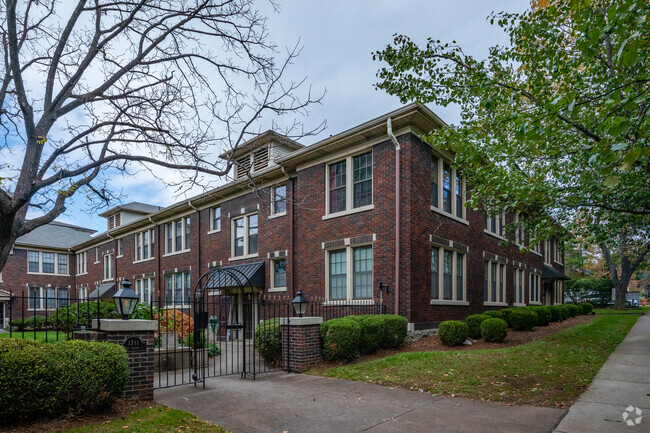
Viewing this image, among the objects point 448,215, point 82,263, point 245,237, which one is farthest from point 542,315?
point 82,263

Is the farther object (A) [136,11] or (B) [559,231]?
(B) [559,231]

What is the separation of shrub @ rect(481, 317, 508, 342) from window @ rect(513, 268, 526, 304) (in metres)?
10.2

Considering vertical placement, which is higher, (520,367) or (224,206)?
(224,206)

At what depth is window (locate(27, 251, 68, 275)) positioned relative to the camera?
36438 millimetres

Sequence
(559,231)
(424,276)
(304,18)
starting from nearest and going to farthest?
1. (304,18)
2. (559,231)
3. (424,276)

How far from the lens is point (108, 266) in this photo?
31.7 metres

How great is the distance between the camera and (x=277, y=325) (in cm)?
1049

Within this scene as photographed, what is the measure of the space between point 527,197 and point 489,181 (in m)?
1.38

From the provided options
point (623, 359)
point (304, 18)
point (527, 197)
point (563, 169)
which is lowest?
point (623, 359)

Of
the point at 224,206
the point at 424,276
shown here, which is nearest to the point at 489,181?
the point at 424,276

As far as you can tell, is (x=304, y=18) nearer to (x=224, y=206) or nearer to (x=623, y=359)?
(x=623, y=359)

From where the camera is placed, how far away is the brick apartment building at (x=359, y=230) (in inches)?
523

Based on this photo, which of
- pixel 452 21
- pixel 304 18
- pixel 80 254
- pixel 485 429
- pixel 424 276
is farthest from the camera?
pixel 80 254

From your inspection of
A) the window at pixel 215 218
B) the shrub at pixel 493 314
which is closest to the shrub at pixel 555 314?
the shrub at pixel 493 314
